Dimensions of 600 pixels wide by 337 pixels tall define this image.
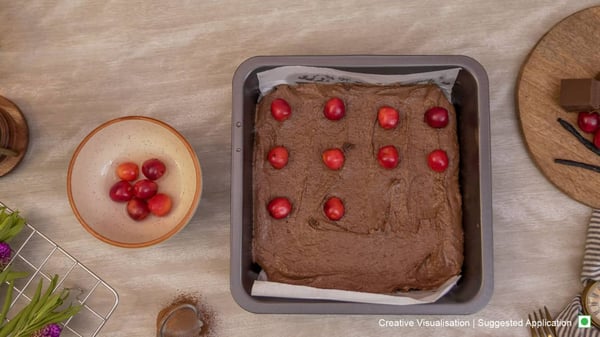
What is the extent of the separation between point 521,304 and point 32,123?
4.67 ft

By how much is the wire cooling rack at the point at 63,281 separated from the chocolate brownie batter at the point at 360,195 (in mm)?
461

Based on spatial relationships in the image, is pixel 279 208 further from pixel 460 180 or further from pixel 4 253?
pixel 4 253

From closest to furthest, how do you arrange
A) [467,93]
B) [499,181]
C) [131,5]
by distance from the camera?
1. [467,93]
2. [499,181]
3. [131,5]

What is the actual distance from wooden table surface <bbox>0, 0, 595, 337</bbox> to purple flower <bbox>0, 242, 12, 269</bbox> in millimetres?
112

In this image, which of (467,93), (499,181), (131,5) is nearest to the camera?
(467,93)

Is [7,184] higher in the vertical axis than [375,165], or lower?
lower

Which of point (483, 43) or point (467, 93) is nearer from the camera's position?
point (467, 93)

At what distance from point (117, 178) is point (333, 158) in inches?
22.5

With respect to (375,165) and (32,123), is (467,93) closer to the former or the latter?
(375,165)

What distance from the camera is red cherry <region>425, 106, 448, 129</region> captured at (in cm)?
131

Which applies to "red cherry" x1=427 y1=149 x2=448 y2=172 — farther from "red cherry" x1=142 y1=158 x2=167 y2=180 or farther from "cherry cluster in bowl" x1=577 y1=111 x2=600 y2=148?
"red cherry" x1=142 y1=158 x2=167 y2=180

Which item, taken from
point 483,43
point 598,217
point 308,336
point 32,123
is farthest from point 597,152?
point 32,123

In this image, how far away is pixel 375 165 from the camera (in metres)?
1.33

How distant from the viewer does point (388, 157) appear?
1.30 m
